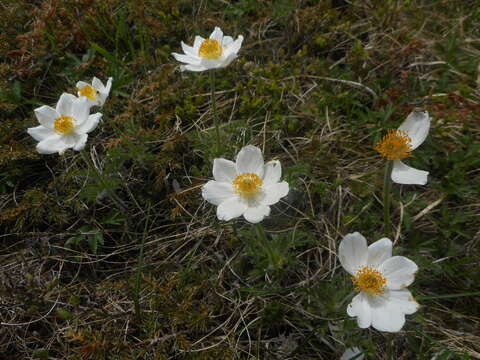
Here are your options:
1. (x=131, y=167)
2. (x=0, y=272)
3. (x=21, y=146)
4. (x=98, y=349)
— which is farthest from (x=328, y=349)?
(x=21, y=146)

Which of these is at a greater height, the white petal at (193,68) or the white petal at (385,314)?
the white petal at (193,68)

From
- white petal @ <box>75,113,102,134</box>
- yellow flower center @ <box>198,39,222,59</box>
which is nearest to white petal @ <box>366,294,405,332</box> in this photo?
yellow flower center @ <box>198,39,222,59</box>

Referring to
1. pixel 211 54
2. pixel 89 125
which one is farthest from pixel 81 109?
pixel 211 54

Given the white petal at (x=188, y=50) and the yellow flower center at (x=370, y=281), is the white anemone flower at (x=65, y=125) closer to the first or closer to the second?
the white petal at (x=188, y=50)

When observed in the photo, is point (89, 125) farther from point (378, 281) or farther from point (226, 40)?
point (378, 281)

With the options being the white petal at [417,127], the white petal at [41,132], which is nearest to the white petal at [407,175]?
the white petal at [417,127]

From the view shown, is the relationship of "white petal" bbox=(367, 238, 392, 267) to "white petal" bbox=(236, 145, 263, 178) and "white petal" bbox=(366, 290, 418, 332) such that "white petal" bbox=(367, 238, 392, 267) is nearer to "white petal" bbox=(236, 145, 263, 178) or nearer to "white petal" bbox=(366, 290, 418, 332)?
"white petal" bbox=(366, 290, 418, 332)
